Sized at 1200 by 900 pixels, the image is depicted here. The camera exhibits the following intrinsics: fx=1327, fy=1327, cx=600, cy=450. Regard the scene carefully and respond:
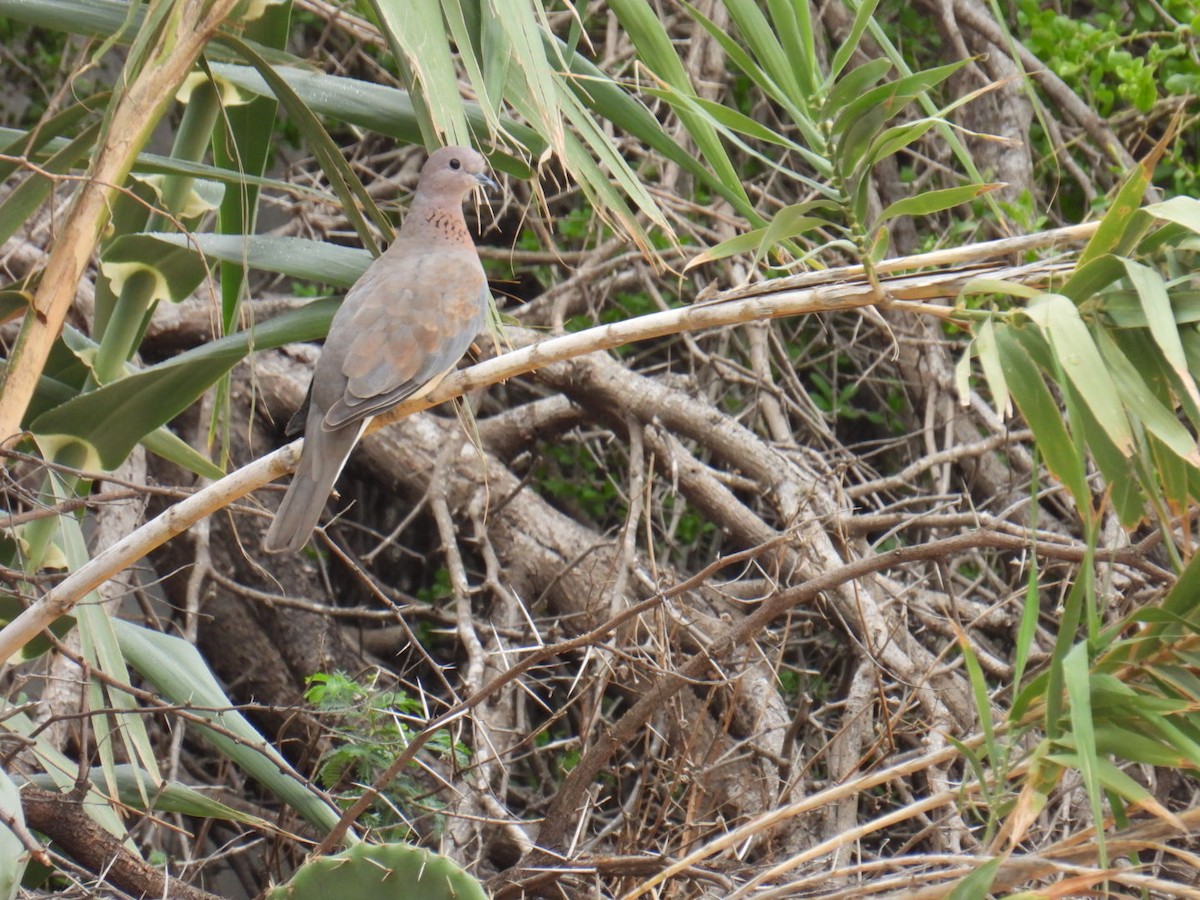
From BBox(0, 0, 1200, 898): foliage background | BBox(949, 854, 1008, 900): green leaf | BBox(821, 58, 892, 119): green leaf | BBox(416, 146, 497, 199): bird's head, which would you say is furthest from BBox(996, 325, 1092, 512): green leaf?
BBox(416, 146, 497, 199): bird's head

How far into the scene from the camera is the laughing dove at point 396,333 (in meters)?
2.04

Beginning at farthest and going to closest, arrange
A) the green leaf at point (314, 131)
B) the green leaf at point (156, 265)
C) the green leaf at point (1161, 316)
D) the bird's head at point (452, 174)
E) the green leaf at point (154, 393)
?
the bird's head at point (452, 174) < the green leaf at point (156, 265) < the green leaf at point (154, 393) < the green leaf at point (314, 131) < the green leaf at point (1161, 316)

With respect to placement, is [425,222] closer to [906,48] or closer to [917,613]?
[917,613]

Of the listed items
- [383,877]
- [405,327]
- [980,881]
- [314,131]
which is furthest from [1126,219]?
[405,327]

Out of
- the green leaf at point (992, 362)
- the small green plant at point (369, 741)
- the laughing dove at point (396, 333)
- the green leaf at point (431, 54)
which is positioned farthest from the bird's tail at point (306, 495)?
the green leaf at point (992, 362)

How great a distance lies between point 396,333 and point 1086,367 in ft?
4.31

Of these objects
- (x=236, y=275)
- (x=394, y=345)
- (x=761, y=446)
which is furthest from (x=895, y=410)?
(x=236, y=275)

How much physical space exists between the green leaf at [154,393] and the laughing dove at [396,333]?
0.45 feet

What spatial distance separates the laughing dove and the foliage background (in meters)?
0.11

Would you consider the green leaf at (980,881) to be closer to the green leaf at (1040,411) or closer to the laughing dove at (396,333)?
the green leaf at (1040,411)

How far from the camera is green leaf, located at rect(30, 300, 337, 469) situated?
6.06 feet

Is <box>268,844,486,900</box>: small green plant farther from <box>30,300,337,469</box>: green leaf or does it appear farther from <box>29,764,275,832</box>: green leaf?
<box>30,300,337,469</box>: green leaf

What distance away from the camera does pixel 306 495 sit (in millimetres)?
2010

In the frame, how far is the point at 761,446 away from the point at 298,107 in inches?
61.9
